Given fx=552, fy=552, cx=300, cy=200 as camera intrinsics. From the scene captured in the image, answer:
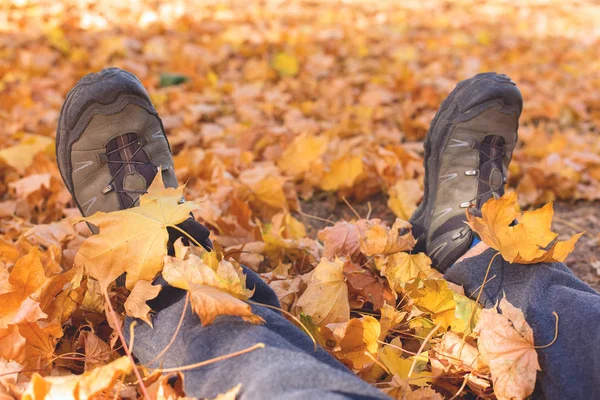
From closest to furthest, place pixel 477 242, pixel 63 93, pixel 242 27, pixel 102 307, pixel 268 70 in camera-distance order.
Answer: pixel 102 307 → pixel 477 242 → pixel 63 93 → pixel 268 70 → pixel 242 27

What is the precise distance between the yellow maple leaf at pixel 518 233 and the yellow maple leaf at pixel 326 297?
0.82 feet

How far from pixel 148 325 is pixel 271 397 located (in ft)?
0.94

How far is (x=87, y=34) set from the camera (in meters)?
3.19

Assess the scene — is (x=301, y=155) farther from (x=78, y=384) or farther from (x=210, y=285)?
(x=78, y=384)

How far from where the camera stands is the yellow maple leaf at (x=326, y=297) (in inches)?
37.9

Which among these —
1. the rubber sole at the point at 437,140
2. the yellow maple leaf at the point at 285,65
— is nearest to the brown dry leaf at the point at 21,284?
the rubber sole at the point at 437,140

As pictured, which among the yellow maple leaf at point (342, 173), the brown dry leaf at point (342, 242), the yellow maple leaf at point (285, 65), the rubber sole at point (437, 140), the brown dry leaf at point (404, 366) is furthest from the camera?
the yellow maple leaf at point (285, 65)

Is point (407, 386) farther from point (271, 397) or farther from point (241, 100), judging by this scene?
point (241, 100)

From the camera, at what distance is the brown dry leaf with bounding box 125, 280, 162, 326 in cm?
82

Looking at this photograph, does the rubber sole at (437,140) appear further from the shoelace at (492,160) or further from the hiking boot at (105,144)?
the hiking boot at (105,144)

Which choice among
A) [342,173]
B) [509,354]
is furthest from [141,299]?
[342,173]

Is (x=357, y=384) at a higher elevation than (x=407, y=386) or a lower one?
higher

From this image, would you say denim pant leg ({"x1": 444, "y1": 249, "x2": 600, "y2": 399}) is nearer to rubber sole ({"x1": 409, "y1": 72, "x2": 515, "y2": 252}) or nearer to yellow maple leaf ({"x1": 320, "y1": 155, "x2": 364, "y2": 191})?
rubber sole ({"x1": 409, "y1": 72, "x2": 515, "y2": 252})

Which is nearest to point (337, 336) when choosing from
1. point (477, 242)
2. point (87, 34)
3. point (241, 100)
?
point (477, 242)
